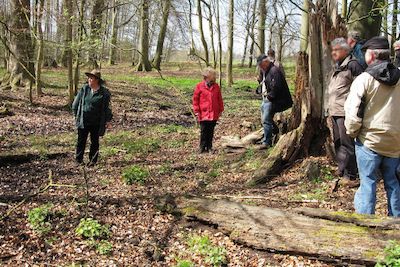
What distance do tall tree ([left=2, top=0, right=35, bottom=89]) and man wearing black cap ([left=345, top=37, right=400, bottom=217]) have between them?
42.4 ft

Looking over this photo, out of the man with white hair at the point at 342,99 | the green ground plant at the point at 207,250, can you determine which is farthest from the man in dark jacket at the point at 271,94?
the green ground plant at the point at 207,250

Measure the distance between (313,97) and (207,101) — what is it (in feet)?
8.15

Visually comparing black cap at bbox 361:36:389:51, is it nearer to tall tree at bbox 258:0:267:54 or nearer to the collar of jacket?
the collar of jacket

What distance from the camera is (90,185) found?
279 inches

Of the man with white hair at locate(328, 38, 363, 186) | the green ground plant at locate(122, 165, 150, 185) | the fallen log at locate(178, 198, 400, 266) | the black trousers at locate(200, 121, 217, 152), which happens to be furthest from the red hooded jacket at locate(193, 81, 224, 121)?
the fallen log at locate(178, 198, 400, 266)

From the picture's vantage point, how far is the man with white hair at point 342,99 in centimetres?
594

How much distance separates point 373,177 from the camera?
4.72 meters

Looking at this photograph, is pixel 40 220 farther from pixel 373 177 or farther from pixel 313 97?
pixel 313 97

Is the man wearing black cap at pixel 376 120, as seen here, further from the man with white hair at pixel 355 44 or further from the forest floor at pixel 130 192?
the man with white hair at pixel 355 44

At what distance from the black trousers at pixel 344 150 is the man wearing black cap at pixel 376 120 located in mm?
1540

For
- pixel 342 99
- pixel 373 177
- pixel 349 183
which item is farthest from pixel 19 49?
pixel 373 177

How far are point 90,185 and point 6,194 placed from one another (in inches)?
48.7

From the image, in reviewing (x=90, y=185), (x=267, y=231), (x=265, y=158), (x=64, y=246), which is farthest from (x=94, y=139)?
(x=267, y=231)

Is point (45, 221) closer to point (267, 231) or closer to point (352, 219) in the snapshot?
point (267, 231)
